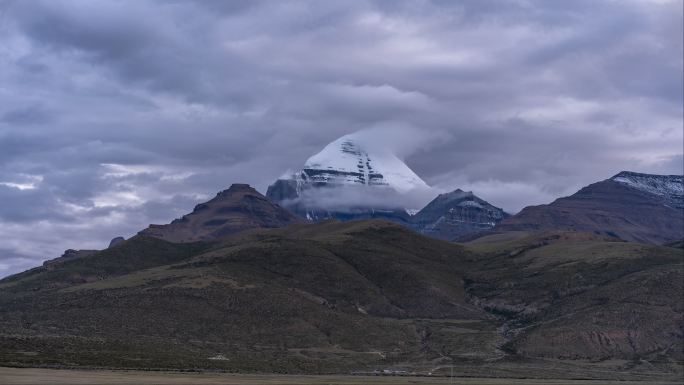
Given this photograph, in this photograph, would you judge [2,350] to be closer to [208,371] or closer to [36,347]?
[36,347]

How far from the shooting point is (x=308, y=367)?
199000mm

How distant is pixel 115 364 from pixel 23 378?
39715mm

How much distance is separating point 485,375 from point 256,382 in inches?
2545

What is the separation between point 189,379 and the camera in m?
150

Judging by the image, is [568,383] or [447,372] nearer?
[568,383]

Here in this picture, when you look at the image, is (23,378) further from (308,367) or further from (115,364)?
(308,367)

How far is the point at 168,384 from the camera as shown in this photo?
136 m

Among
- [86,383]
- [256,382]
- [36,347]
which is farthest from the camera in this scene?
[36,347]

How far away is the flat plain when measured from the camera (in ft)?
441

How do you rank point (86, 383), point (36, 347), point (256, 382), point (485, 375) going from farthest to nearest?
point (485, 375)
point (36, 347)
point (256, 382)
point (86, 383)

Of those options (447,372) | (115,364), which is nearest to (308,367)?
(447,372)

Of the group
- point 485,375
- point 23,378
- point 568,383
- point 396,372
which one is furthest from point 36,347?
point 568,383

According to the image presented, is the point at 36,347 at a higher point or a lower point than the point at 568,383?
higher

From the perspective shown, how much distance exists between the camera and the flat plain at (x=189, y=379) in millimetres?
134375
